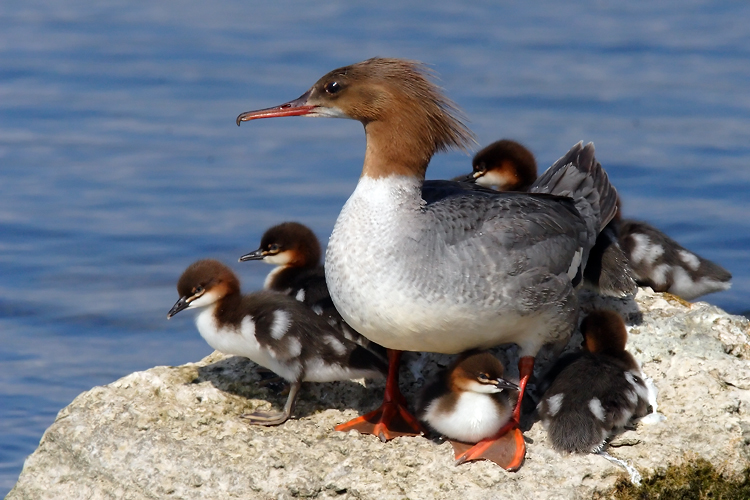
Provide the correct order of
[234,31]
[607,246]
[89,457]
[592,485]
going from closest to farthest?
[592,485] → [89,457] → [607,246] → [234,31]

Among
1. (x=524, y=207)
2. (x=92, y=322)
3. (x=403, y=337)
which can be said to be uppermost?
(x=524, y=207)

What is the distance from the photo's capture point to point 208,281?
5.09m

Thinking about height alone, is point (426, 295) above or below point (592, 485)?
above

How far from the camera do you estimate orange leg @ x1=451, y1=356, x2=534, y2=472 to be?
4492 mm

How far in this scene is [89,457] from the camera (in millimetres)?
4664

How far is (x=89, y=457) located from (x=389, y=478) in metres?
1.35

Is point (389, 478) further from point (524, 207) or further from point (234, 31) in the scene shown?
point (234, 31)

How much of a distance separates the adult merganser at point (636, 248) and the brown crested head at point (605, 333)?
501 millimetres

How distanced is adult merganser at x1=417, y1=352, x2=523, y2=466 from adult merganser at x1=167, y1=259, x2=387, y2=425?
1.58ft

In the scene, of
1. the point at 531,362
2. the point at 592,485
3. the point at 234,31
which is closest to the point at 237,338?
the point at 531,362

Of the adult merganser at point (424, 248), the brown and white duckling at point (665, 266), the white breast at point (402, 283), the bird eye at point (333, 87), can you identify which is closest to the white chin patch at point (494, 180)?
the brown and white duckling at point (665, 266)

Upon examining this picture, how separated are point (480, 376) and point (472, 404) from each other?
158mm

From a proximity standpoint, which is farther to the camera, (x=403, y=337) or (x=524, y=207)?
(x=524, y=207)

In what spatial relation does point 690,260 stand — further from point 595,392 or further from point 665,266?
point 595,392
